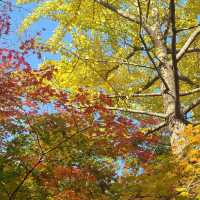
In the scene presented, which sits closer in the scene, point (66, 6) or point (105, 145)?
point (105, 145)

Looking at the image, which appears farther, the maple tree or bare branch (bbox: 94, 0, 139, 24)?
bare branch (bbox: 94, 0, 139, 24)

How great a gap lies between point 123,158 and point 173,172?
65.7 inches

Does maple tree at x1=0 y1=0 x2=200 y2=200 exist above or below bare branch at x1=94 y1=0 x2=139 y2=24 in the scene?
below

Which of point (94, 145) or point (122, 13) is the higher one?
point (122, 13)

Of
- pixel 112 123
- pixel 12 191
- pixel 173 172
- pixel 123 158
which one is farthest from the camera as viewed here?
pixel 123 158

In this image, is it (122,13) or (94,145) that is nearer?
(94,145)

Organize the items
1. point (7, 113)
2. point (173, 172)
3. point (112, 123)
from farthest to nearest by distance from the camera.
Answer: point (112, 123) → point (7, 113) → point (173, 172)

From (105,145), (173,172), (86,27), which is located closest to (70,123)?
(105,145)

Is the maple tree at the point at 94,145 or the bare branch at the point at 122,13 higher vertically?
the bare branch at the point at 122,13

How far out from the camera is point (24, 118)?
6898 mm

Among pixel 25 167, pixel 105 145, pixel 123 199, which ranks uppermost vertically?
pixel 105 145

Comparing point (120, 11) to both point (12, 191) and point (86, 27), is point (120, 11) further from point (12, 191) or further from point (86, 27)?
point (12, 191)

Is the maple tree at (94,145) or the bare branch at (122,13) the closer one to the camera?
the maple tree at (94,145)

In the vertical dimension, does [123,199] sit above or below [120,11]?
below
